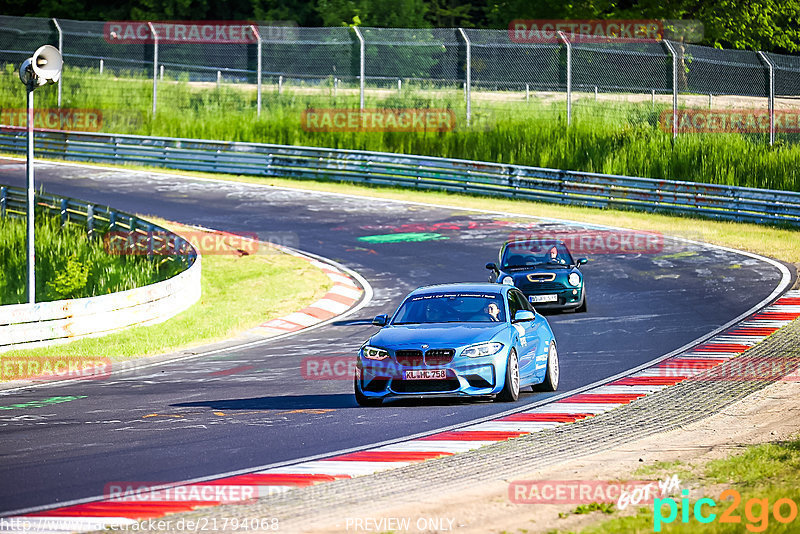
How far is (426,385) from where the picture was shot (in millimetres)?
12422

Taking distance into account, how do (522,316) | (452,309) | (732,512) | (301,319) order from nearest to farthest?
(732,512), (522,316), (452,309), (301,319)

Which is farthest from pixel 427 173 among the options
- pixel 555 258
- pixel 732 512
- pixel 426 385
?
pixel 732 512

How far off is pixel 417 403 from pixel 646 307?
8318mm

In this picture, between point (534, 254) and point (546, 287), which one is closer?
point (546, 287)

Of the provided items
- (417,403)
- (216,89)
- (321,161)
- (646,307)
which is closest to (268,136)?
(321,161)

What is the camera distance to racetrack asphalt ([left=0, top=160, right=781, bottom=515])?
1056cm

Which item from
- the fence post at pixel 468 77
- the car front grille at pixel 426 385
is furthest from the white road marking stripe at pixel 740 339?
the fence post at pixel 468 77

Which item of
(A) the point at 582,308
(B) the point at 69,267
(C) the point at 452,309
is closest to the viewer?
(C) the point at 452,309

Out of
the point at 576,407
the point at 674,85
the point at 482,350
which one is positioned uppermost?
the point at 674,85

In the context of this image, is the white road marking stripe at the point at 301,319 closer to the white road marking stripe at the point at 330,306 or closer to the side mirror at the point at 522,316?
the white road marking stripe at the point at 330,306

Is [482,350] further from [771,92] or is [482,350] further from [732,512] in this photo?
[771,92]

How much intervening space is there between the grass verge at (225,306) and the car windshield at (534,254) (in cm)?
396

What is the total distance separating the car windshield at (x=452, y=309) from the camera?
13.5 meters

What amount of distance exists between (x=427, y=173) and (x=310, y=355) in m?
19.5
